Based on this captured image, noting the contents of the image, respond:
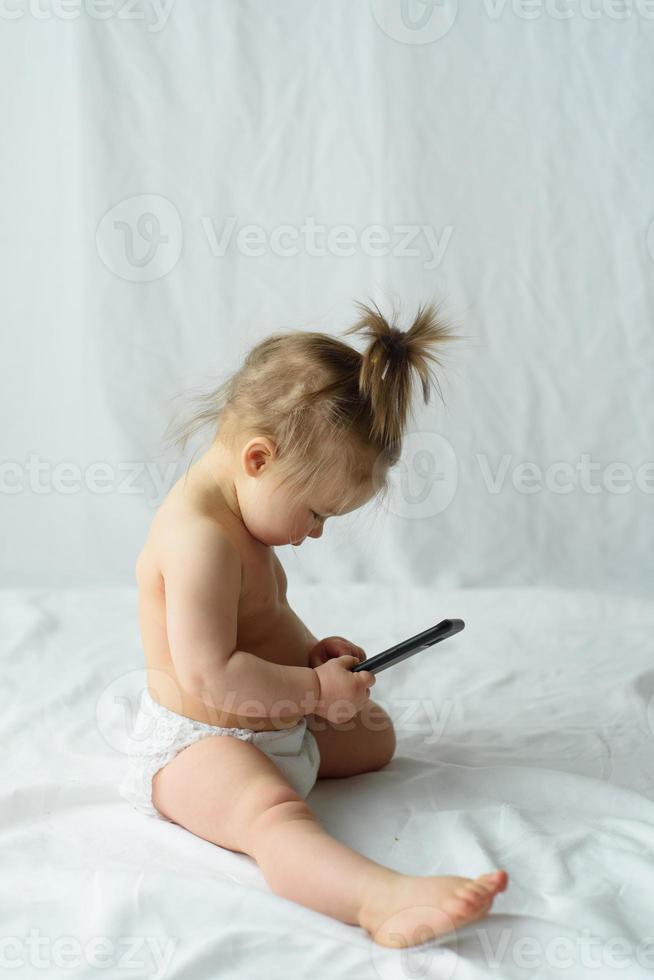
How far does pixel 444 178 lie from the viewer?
6.09 ft

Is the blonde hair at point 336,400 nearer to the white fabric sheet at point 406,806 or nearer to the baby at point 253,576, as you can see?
the baby at point 253,576

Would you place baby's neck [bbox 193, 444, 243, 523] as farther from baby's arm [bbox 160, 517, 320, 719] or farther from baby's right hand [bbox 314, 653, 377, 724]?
baby's right hand [bbox 314, 653, 377, 724]

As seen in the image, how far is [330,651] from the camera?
1224 millimetres

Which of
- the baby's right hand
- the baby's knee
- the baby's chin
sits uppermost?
the baby's chin

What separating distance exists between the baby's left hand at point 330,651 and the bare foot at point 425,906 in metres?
0.35

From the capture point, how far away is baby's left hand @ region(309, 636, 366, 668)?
47.8 inches

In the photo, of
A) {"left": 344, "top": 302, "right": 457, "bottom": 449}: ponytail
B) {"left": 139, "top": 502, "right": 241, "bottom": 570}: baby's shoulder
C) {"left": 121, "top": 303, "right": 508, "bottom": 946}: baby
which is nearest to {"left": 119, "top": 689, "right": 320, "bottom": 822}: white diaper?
{"left": 121, "top": 303, "right": 508, "bottom": 946}: baby

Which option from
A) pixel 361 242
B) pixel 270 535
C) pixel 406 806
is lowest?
pixel 406 806

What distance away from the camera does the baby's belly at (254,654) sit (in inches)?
43.4

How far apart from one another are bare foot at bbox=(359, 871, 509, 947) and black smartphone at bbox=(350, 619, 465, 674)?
0.84 feet

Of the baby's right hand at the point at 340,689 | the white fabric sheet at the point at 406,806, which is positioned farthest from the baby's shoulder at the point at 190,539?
the white fabric sheet at the point at 406,806

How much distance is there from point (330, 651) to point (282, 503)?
0.68 ft

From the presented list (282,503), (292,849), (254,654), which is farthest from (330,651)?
(292,849)

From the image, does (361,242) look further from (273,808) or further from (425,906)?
(425,906)
